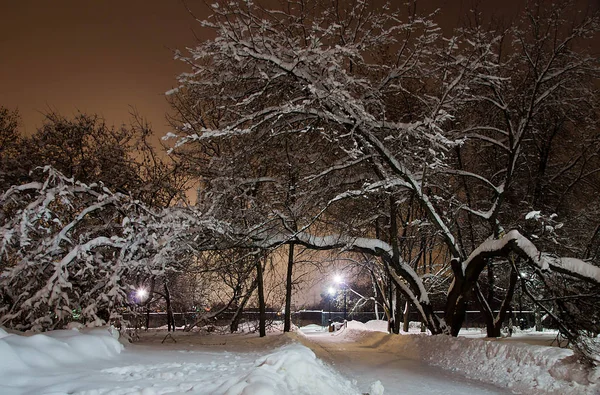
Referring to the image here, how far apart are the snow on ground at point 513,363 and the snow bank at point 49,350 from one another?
7.24 metres

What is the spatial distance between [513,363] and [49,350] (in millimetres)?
8217

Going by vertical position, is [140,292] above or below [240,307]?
above

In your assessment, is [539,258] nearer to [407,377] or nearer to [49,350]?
[407,377]

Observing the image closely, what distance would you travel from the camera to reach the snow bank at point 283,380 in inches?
165

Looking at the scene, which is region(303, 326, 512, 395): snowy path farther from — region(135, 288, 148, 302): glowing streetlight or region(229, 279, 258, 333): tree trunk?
region(229, 279, 258, 333): tree trunk

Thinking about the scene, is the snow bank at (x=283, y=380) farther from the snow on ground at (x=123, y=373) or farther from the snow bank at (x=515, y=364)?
the snow bank at (x=515, y=364)

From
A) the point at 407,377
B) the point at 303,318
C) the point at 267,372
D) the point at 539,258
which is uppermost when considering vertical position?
the point at 539,258

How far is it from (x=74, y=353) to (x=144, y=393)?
2.58 meters

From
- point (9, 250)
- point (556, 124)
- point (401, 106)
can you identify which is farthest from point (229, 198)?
point (556, 124)

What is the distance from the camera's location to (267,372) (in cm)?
488

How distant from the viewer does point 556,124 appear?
1501 centimetres

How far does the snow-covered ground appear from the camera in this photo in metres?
4.64

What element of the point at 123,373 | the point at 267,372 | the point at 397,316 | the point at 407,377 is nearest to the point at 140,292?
the point at 123,373

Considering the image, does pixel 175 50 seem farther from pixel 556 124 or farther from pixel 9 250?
pixel 556 124
